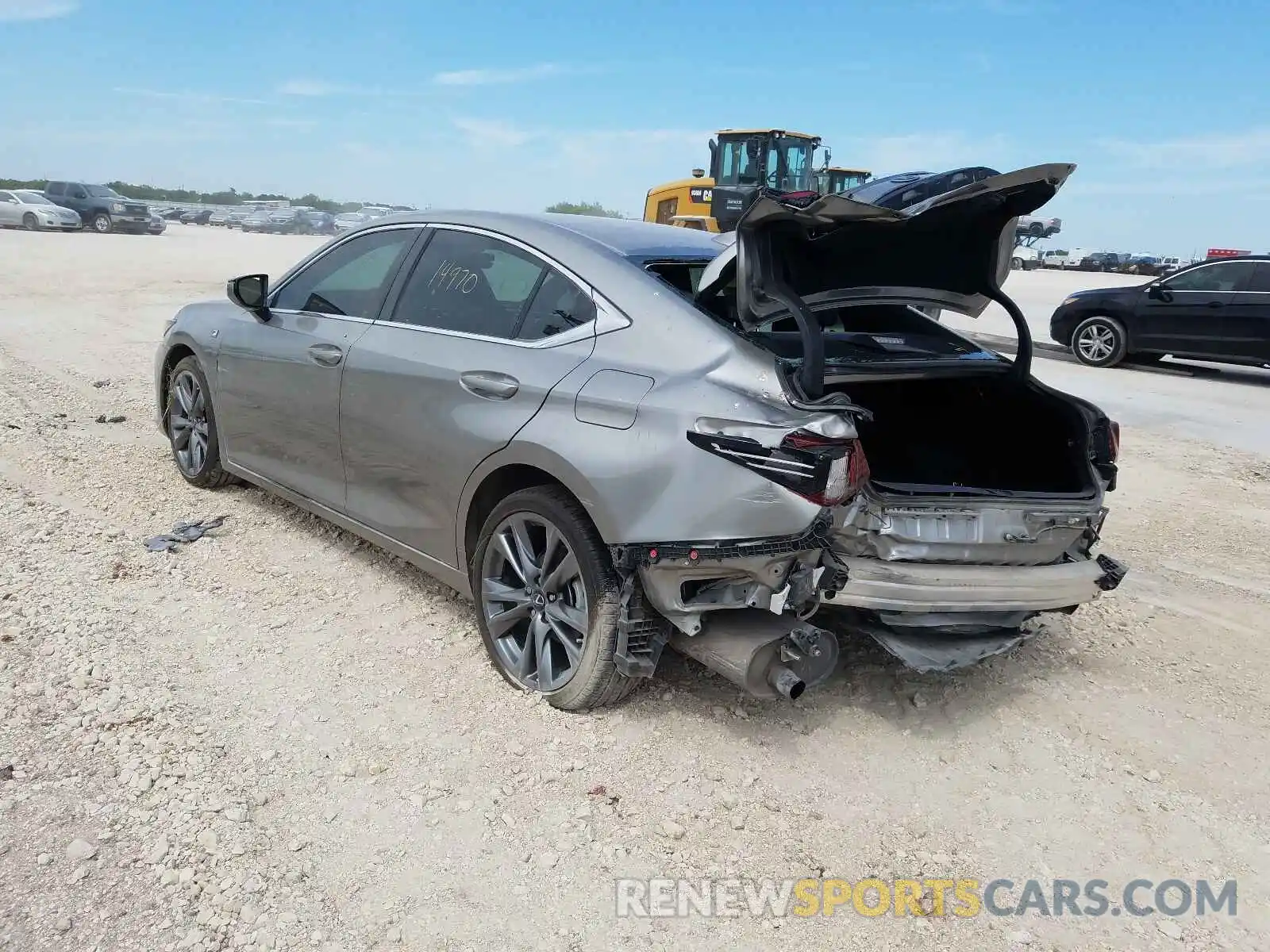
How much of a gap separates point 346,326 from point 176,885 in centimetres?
239

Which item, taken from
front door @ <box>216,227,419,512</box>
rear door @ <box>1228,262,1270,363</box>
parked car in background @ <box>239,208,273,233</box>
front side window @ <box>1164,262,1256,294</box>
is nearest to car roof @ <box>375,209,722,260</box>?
front door @ <box>216,227,419,512</box>

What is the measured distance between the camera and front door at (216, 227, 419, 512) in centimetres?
419

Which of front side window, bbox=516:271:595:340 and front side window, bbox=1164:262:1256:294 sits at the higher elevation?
front side window, bbox=1164:262:1256:294

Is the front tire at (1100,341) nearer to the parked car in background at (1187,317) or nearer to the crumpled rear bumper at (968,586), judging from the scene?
the parked car in background at (1187,317)

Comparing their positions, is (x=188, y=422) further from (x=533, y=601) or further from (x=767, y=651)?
(x=767, y=651)

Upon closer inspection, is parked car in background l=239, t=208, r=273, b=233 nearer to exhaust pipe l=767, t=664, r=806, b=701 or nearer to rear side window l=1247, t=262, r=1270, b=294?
rear side window l=1247, t=262, r=1270, b=294

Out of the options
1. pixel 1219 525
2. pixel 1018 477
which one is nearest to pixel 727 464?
pixel 1018 477

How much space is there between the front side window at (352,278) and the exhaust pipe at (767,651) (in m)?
2.09

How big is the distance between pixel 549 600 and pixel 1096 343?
11.6m

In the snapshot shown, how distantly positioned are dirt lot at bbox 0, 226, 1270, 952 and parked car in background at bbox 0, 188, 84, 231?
33.4 m

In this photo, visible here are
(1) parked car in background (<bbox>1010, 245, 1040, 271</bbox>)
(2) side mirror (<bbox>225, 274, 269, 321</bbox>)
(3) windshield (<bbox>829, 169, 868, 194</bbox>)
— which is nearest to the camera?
(2) side mirror (<bbox>225, 274, 269, 321</bbox>)

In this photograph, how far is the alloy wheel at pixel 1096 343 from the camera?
41.7ft

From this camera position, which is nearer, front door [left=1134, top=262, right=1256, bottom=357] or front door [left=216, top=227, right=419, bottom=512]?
front door [left=216, top=227, right=419, bottom=512]

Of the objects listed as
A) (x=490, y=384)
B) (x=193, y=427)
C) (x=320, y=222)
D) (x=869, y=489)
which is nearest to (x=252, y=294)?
(x=193, y=427)
